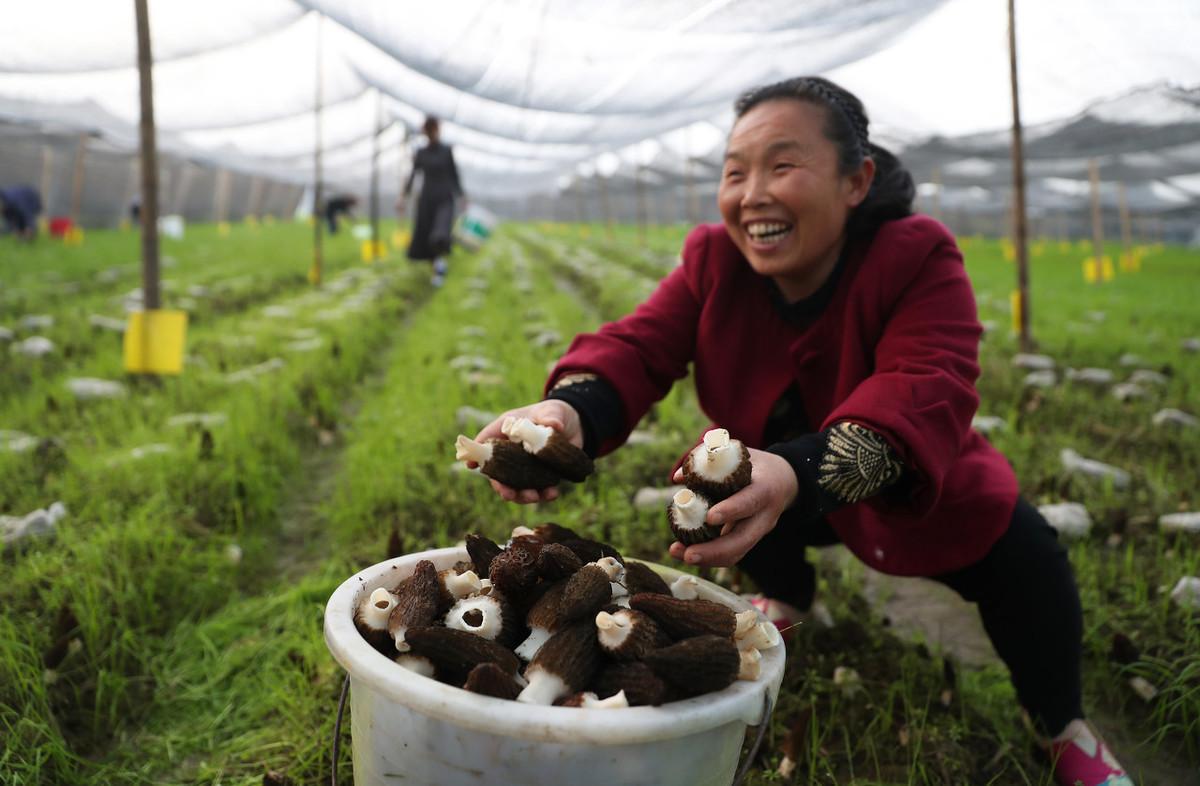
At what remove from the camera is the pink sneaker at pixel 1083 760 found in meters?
1.93

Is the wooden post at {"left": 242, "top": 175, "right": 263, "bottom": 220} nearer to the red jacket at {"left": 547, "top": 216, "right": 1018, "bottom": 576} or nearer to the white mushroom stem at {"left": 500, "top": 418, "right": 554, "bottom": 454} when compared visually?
the red jacket at {"left": 547, "top": 216, "right": 1018, "bottom": 576}

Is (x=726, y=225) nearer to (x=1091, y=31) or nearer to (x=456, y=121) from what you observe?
(x=1091, y=31)

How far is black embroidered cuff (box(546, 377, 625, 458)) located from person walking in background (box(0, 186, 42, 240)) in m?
17.7

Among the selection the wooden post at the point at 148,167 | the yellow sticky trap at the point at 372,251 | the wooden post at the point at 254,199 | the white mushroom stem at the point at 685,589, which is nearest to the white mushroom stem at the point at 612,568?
the white mushroom stem at the point at 685,589

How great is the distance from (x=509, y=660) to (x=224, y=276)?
10.7m

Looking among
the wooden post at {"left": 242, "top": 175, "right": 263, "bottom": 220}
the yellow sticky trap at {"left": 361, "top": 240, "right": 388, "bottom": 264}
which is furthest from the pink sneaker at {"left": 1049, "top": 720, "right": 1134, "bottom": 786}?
the wooden post at {"left": 242, "top": 175, "right": 263, "bottom": 220}

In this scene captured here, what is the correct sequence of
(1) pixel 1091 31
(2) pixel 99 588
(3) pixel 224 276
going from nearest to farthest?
(2) pixel 99 588 < (1) pixel 1091 31 < (3) pixel 224 276

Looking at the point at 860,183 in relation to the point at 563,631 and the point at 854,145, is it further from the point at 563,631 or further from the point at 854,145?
the point at 563,631

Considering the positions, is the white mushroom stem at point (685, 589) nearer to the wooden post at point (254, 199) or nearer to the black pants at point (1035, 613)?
the black pants at point (1035, 613)

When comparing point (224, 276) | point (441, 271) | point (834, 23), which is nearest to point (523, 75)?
point (834, 23)

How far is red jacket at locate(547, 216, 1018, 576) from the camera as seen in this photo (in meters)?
1.70

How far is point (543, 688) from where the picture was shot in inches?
52.2

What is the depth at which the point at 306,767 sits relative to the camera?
1.91 m

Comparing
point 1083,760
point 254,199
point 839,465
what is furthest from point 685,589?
point 254,199
